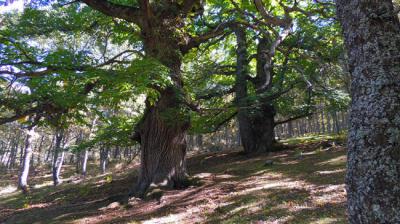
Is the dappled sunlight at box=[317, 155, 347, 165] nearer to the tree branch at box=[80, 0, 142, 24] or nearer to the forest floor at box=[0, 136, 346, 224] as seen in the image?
the forest floor at box=[0, 136, 346, 224]

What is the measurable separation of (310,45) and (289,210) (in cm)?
738

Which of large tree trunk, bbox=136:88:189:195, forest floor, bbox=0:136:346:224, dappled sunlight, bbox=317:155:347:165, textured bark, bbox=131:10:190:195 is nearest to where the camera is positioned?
forest floor, bbox=0:136:346:224

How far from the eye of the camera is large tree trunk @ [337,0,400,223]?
225cm

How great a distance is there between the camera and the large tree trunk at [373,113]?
2.25m

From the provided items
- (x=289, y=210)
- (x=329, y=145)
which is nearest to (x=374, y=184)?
(x=289, y=210)

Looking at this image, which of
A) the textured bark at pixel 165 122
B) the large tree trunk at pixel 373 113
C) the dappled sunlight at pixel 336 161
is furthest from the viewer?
the dappled sunlight at pixel 336 161

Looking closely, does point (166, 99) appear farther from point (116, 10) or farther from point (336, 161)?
point (336, 161)

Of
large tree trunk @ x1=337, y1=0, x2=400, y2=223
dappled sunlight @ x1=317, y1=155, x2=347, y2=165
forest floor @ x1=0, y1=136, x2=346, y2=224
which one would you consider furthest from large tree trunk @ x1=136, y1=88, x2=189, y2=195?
large tree trunk @ x1=337, y1=0, x2=400, y2=223

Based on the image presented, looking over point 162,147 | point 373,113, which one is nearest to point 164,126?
point 162,147

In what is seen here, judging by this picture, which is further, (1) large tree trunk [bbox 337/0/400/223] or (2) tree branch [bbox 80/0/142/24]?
(2) tree branch [bbox 80/0/142/24]

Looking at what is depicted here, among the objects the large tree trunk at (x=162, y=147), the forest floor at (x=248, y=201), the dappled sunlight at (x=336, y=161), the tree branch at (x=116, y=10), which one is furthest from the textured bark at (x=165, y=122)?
the dappled sunlight at (x=336, y=161)

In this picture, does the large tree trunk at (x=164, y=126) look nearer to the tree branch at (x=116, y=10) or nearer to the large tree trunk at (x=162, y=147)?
the large tree trunk at (x=162, y=147)

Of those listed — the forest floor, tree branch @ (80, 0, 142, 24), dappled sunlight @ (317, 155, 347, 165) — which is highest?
tree branch @ (80, 0, 142, 24)

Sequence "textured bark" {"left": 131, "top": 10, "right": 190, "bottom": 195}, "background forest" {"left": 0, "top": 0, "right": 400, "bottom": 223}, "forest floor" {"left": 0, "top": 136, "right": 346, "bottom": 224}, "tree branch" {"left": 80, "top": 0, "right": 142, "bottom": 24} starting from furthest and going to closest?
"textured bark" {"left": 131, "top": 10, "right": 190, "bottom": 195} < "tree branch" {"left": 80, "top": 0, "right": 142, "bottom": 24} < "background forest" {"left": 0, "top": 0, "right": 400, "bottom": 223} < "forest floor" {"left": 0, "top": 136, "right": 346, "bottom": 224}
